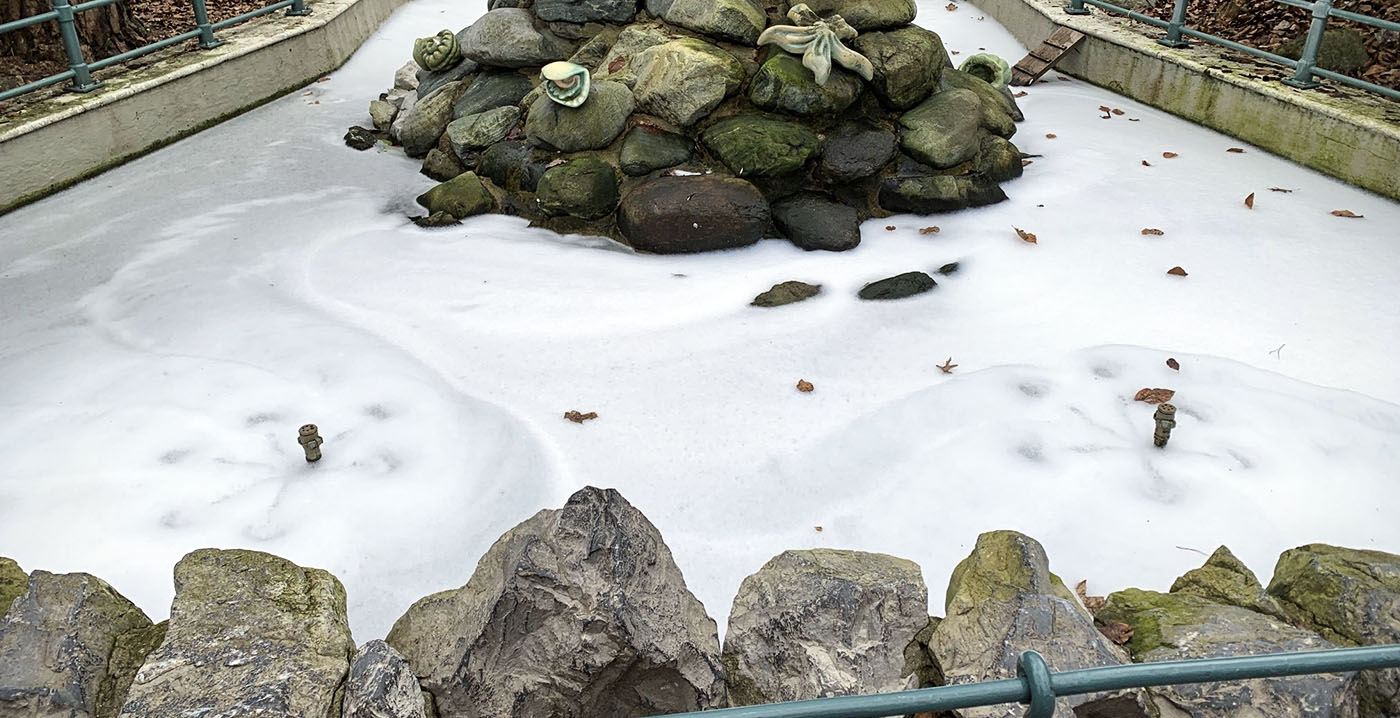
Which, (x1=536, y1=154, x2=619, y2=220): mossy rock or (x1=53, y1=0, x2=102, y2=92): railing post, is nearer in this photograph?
(x1=536, y1=154, x2=619, y2=220): mossy rock

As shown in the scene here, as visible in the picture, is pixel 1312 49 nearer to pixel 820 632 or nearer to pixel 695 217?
pixel 695 217

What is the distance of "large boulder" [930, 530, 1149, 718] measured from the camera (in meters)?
1.63

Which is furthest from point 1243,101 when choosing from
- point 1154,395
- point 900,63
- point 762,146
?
point 1154,395

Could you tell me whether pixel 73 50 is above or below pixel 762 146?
above

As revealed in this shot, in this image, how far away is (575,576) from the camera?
1857mm

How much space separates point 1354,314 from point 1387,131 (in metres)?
1.67

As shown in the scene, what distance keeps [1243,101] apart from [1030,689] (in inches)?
236

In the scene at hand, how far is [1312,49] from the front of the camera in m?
5.74

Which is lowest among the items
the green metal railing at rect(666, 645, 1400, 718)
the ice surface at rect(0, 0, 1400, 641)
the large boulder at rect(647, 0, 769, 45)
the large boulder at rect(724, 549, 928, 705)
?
the ice surface at rect(0, 0, 1400, 641)

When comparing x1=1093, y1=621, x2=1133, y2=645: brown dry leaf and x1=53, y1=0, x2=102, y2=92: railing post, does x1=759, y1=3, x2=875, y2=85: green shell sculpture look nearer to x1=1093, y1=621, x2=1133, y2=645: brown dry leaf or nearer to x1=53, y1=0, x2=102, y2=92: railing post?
x1=1093, y1=621, x2=1133, y2=645: brown dry leaf

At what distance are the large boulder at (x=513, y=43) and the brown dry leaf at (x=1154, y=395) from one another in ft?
12.6

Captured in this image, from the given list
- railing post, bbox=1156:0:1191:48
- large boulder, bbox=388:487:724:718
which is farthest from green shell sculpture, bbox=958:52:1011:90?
large boulder, bbox=388:487:724:718

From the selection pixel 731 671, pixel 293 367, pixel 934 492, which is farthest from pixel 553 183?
pixel 731 671

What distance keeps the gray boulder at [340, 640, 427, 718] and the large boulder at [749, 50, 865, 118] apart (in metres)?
4.05
